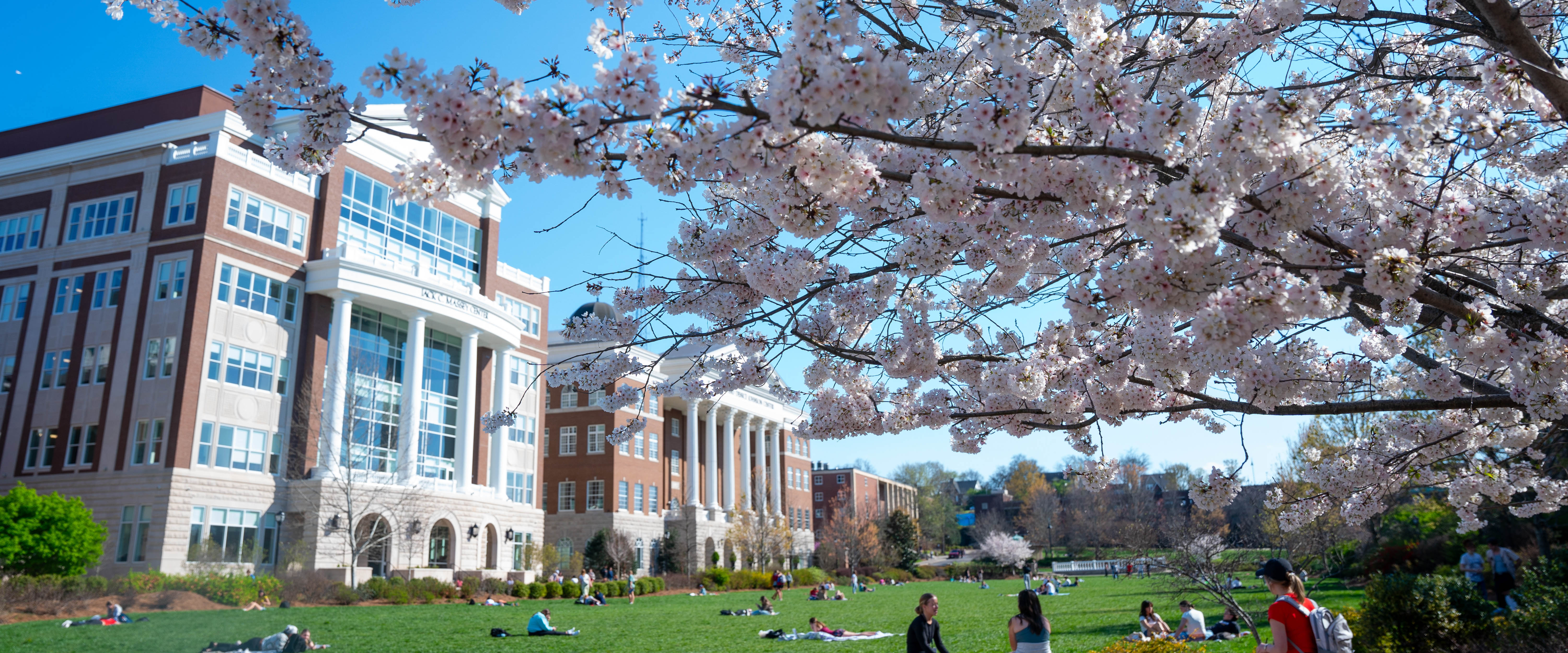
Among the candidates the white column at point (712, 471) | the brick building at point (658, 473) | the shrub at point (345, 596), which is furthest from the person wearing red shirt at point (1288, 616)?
the white column at point (712, 471)

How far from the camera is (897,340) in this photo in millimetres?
6281

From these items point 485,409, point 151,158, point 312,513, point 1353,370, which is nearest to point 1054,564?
point 485,409

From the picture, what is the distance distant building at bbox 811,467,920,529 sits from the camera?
331ft

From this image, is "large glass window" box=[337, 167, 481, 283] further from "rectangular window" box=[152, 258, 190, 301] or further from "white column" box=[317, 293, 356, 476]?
"rectangular window" box=[152, 258, 190, 301]

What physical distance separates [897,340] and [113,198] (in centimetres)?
3748

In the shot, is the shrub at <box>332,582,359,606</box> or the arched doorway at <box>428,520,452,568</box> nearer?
the shrub at <box>332,582,359,606</box>

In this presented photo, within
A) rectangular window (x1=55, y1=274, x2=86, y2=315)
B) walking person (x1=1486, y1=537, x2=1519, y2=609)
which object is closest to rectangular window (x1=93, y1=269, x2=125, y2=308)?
rectangular window (x1=55, y1=274, x2=86, y2=315)

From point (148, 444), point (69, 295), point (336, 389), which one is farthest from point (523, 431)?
point (69, 295)

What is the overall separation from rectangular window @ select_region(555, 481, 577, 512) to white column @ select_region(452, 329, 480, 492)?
48.4 ft

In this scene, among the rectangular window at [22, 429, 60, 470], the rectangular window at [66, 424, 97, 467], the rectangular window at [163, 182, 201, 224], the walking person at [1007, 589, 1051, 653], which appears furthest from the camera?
the rectangular window at [163, 182, 201, 224]

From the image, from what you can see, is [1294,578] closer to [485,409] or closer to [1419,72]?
[1419,72]

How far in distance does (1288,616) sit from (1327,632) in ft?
0.77

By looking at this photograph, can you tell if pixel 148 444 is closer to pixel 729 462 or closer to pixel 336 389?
pixel 336 389

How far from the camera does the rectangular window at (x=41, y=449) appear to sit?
3173 cm
